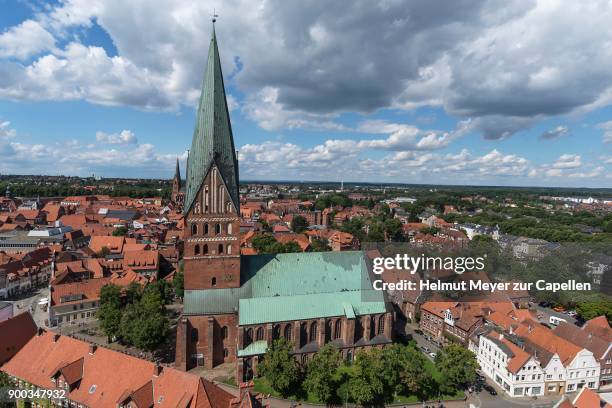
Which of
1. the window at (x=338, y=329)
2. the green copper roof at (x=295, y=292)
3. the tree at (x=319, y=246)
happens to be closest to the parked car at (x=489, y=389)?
the green copper roof at (x=295, y=292)

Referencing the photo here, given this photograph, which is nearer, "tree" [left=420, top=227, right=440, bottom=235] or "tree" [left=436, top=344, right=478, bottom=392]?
"tree" [left=436, top=344, right=478, bottom=392]

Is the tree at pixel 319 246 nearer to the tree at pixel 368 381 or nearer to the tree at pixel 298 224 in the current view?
the tree at pixel 298 224

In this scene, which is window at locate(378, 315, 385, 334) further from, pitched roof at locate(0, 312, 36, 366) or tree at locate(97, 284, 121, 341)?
pitched roof at locate(0, 312, 36, 366)

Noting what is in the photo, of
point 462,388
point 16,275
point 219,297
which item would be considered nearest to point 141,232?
point 16,275

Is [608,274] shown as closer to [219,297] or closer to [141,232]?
[219,297]

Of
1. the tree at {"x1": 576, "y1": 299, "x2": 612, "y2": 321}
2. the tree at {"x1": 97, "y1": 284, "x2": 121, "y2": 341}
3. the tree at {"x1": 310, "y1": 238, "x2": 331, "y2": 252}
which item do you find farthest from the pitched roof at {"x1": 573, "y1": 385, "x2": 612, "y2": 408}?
the tree at {"x1": 310, "y1": 238, "x2": 331, "y2": 252}
